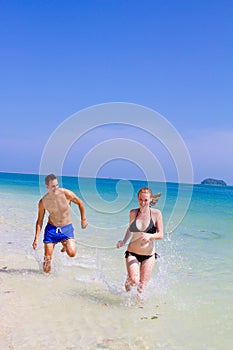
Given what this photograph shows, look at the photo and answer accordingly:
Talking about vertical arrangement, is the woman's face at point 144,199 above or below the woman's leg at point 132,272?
above

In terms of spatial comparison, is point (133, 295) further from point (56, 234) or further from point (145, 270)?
point (56, 234)

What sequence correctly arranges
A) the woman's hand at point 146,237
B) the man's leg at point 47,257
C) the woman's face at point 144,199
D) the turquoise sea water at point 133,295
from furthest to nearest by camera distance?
1. the man's leg at point 47,257
2. the woman's face at point 144,199
3. the woman's hand at point 146,237
4. the turquoise sea water at point 133,295

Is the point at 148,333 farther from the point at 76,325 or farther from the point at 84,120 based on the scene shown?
the point at 84,120

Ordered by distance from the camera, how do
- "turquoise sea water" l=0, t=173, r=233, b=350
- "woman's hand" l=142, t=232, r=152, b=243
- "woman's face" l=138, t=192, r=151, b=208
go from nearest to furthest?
"turquoise sea water" l=0, t=173, r=233, b=350
"woman's hand" l=142, t=232, r=152, b=243
"woman's face" l=138, t=192, r=151, b=208

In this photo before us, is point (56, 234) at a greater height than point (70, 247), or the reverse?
point (56, 234)

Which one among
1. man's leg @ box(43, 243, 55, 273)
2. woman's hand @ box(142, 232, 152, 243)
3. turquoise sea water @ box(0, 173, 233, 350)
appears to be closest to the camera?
turquoise sea water @ box(0, 173, 233, 350)

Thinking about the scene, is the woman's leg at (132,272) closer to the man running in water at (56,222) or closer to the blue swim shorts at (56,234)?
the man running in water at (56,222)

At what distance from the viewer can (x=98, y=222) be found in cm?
1631

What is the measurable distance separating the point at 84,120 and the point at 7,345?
18.2 feet

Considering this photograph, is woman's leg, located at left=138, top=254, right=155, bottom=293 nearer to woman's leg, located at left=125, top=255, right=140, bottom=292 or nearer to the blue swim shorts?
woman's leg, located at left=125, top=255, right=140, bottom=292

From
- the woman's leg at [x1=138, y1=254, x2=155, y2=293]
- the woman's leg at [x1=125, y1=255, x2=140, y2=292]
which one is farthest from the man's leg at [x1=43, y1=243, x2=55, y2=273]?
the woman's leg at [x1=138, y1=254, x2=155, y2=293]

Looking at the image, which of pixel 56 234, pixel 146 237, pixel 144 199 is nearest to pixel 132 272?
pixel 146 237

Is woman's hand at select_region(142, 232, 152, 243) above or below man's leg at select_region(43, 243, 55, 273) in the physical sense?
above

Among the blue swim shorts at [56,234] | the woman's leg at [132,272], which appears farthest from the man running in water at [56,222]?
the woman's leg at [132,272]
